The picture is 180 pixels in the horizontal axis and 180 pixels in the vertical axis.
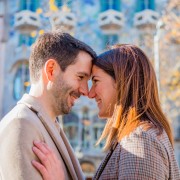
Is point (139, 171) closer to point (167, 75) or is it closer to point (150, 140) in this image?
point (150, 140)

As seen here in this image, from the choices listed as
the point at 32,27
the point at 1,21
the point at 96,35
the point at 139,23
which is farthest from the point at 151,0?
the point at 1,21

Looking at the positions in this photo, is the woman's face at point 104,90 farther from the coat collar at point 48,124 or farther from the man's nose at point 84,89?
the coat collar at point 48,124

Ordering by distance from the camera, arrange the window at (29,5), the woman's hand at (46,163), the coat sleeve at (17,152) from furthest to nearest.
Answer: the window at (29,5) → the woman's hand at (46,163) → the coat sleeve at (17,152)

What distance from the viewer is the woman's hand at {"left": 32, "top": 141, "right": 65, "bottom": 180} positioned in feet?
8.71

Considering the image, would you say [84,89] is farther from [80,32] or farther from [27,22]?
[80,32]

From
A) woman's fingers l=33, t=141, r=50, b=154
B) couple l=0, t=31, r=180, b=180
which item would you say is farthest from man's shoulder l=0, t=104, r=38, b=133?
woman's fingers l=33, t=141, r=50, b=154

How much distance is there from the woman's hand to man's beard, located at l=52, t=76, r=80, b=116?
471mm

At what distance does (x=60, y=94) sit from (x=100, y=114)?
17.1 inches

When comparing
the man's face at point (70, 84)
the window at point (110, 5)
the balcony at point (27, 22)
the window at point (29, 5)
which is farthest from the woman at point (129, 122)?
the window at point (110, 5)

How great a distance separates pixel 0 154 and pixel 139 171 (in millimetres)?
907

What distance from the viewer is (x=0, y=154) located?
2637 mm

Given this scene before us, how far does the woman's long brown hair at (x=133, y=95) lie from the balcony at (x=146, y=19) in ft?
74.2

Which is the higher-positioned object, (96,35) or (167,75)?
(96,35)

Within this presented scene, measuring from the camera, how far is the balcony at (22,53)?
24.9 metres
